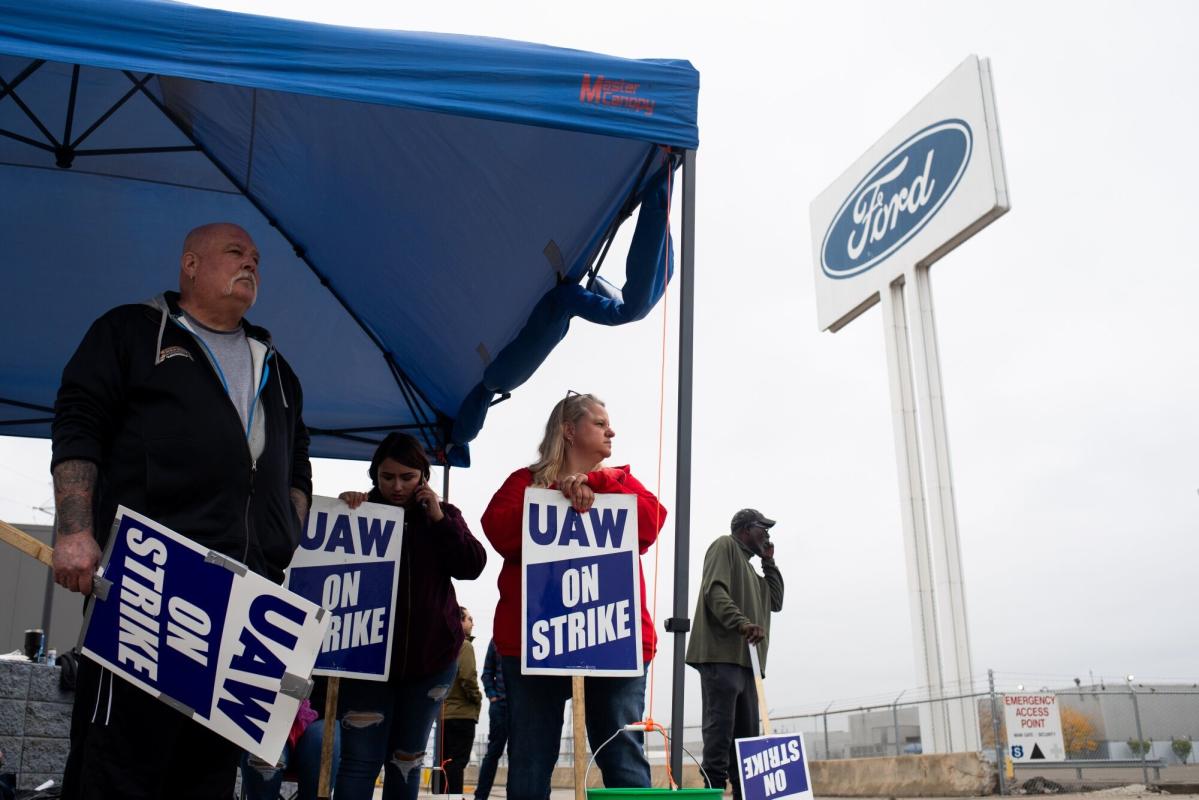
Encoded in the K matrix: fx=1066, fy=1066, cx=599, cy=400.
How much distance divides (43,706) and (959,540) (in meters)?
14.3

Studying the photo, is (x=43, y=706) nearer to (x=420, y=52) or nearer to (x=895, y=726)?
(x=420, y=52)

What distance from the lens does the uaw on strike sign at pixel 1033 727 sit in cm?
1054

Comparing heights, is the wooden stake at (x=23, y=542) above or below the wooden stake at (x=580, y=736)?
above

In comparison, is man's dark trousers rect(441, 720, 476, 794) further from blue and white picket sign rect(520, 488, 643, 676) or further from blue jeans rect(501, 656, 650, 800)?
blue and white picket sign rect(520, 488, 643, 676)

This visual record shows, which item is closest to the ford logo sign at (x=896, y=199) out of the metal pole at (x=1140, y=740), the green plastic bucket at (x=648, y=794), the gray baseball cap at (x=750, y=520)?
the metal pole at (x=1140, y=740)

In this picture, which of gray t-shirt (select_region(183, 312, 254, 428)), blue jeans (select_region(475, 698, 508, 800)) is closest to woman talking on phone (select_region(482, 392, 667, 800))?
gray t-shirt (select_region(183, 312, 254, 428))

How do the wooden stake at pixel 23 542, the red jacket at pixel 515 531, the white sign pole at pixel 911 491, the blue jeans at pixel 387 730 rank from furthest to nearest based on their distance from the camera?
the white sign pole at pixel 911 491 < the blue jeans at pixel 387 730 < the red jacket at pixel 515 531 < the wooden stake at pixel 23 542

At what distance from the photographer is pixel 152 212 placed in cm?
537

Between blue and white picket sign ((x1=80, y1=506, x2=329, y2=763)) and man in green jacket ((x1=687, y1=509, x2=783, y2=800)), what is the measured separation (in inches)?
139

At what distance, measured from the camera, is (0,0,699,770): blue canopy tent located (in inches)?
120

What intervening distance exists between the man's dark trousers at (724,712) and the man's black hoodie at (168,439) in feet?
12.1

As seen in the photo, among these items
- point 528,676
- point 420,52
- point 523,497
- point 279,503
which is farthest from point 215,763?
point 420,52

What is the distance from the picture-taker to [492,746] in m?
8.08

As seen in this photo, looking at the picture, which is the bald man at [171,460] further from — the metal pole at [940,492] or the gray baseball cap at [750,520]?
the metal pole at [940,492]
